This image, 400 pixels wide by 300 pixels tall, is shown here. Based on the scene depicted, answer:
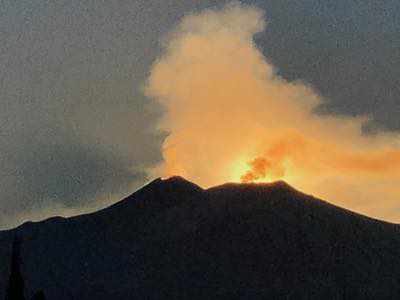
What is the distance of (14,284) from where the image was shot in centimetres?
2980

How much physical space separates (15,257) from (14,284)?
1.56 metres

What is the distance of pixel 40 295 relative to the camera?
2819cm

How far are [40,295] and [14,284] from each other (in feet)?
6.33

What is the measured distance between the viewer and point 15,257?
2859 centimetres

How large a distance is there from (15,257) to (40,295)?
4.55 feet
